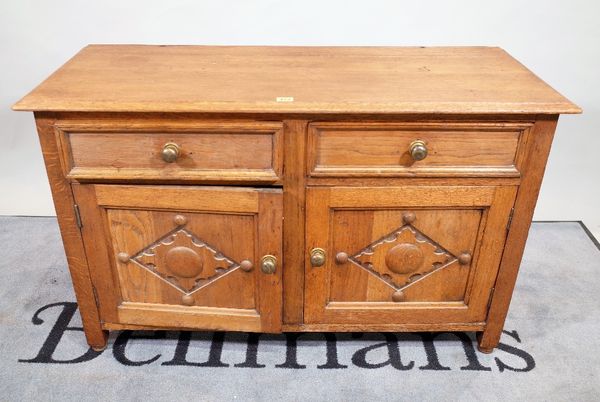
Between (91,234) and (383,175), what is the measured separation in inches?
25.8

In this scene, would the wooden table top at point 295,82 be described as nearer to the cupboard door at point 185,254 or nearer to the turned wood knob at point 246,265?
the cupboard door at point 185,254

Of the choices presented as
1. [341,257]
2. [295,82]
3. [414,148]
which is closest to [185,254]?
[341,257]

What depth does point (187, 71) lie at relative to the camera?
1.27m

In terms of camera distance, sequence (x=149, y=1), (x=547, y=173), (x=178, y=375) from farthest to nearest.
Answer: (x=547, y=173) < (x=149, y=1) < (x=178, y=375)

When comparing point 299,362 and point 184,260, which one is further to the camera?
point 299,362

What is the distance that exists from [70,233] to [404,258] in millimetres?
753

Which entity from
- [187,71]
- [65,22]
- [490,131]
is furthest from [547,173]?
[65,22]

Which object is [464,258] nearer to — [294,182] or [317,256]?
[317,256]

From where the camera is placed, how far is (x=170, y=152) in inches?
44.9

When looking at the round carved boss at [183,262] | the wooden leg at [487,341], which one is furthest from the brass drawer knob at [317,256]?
the wooden leg at [487,341]

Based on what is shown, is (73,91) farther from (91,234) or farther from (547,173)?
(547,173)

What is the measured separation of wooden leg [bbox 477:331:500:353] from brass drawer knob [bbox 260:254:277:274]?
569mm

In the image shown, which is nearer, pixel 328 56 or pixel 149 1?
pixel 328 56

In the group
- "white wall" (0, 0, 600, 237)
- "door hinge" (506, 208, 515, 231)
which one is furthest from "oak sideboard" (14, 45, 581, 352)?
"white wall" (0, 0, 600, 237)
